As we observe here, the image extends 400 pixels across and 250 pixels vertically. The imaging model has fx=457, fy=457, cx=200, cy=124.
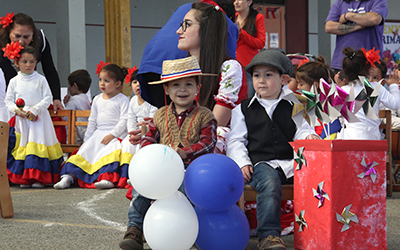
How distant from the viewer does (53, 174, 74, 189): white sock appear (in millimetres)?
4480

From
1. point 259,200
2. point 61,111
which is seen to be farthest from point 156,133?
point 61,111

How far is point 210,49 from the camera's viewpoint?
9.05 feet

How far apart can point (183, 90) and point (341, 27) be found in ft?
9.83

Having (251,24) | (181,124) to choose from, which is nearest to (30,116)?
(251,24)

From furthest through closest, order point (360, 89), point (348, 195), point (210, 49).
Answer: point (360, 89)
point (210, 49)
point (348, 195)

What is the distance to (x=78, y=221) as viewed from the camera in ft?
9.50

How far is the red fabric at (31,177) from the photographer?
4.55m

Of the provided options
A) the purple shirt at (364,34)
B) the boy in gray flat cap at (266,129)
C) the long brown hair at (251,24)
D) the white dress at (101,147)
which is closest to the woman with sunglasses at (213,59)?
the boy in gray flat cap at (266,129)

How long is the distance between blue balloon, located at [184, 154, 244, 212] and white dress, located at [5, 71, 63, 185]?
9.75ft

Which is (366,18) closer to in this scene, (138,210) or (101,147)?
(101,147)

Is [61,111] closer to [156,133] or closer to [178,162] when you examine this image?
[156,133]

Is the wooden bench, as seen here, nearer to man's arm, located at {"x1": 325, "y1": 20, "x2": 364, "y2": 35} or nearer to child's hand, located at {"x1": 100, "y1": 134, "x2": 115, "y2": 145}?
child's hand, located at {"x1": 100, "y1": 134, "x2": 115, "y2": 145}

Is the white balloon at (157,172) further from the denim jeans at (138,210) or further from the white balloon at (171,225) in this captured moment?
the denim jeans at (138,210)

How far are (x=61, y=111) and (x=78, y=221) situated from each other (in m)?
2.52
